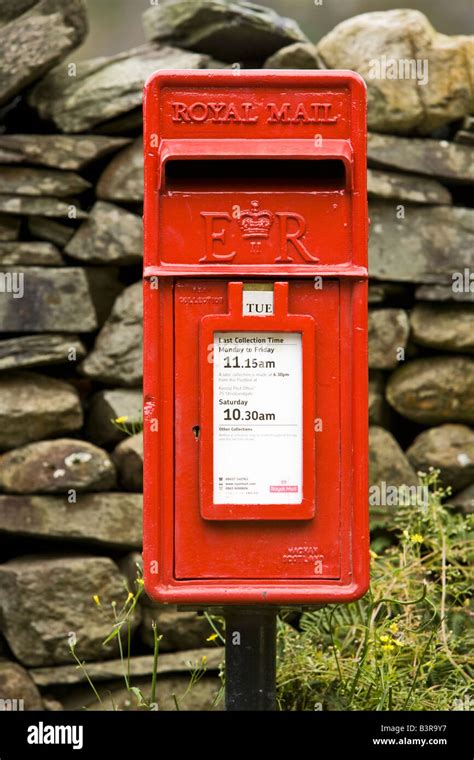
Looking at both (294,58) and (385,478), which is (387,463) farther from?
(294,58)

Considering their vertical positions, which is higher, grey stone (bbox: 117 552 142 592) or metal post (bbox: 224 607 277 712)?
grey stone (bbox: 117 552 142 592)

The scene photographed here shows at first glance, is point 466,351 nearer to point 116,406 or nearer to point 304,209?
point 116,406

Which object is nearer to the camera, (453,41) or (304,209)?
(304,209)

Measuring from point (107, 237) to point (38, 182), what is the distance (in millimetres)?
362

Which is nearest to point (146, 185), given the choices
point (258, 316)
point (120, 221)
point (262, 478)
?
point (258, 316)

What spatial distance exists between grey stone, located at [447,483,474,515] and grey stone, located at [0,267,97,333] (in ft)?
5.80

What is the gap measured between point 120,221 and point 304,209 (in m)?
1.75

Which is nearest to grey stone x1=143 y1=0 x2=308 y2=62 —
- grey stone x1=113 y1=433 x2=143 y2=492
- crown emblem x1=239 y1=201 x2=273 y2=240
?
grey stone x1=113 y1=433 x2=143 y2=492

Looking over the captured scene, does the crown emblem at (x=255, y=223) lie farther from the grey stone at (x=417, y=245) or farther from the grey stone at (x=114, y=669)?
the grey stone at (x=114, y=669)

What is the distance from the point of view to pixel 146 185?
248 cm

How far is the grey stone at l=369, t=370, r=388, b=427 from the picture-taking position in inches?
169

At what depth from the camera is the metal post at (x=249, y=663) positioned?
2.67 meters

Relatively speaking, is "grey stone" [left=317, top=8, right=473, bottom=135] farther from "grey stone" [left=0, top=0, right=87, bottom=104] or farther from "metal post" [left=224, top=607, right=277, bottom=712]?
"metal post" [left=224, top=607, right=277, bottom=712]

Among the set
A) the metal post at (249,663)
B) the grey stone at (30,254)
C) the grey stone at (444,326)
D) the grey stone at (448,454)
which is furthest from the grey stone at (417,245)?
the metal post at (249,663)
